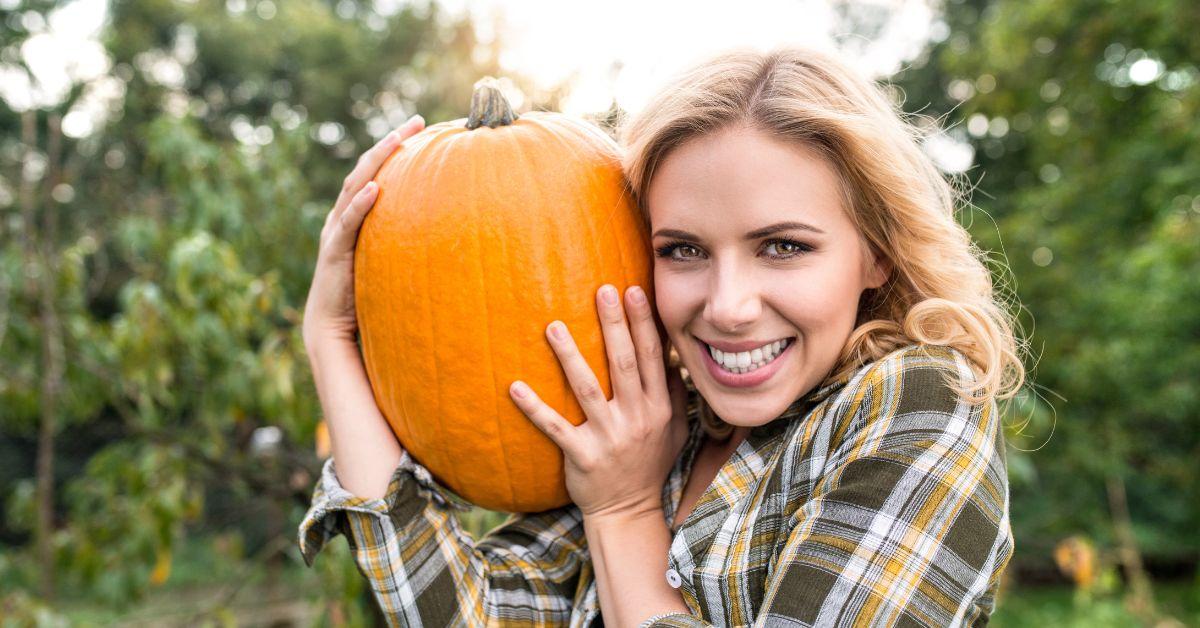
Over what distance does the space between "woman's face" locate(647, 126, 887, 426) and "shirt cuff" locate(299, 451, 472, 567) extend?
51cm

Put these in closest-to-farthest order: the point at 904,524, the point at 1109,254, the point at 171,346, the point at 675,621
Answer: the point at 904,524
the point at 675,621
the point at 171,346
the point at 1109,254

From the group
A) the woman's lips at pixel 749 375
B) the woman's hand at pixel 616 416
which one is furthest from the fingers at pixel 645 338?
the woman's lips at pixel 749 375

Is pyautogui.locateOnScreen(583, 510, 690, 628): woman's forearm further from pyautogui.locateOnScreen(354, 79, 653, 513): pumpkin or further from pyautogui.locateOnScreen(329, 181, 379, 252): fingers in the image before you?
pyautogui.locateOnScreen(329, 181, 379, 252): fingers

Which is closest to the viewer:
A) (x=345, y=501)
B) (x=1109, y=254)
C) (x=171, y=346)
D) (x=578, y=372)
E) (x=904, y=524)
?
(x=904, y=524)

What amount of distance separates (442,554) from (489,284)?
48 cm

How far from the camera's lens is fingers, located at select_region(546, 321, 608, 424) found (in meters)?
1.35

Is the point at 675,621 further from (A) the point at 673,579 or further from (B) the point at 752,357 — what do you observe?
(B) the point at 752,357

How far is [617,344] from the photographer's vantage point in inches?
54.1

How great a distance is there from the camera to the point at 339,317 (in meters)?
1.58

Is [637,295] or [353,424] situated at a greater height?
[637,295]

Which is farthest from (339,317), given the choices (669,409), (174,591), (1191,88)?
(174,591)

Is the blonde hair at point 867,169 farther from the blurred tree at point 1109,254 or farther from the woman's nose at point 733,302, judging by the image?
the blurred tree at point 1109,254

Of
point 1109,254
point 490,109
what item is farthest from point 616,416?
point 1109,254

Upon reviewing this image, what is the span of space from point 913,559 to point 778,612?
0.59 ft
